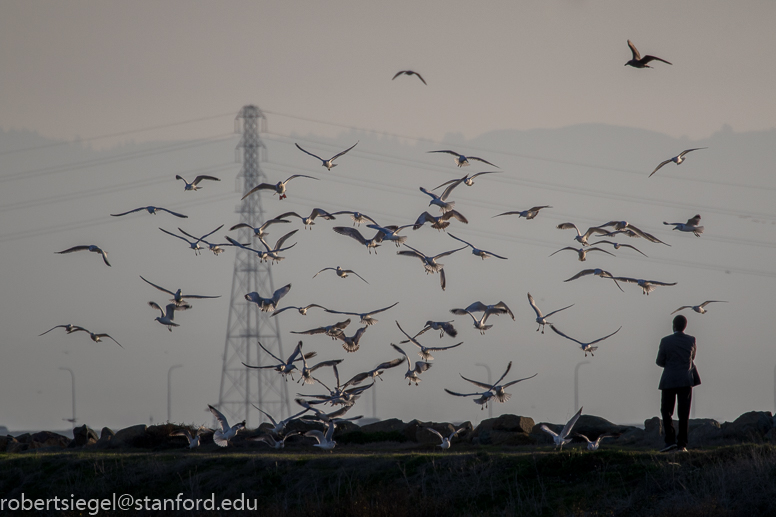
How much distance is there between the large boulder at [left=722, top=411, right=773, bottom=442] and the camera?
2503cm

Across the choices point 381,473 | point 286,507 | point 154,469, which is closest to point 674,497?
point 381,473

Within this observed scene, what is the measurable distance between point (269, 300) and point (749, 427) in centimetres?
1349

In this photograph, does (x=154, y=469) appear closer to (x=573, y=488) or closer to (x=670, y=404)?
(x=573, y=488)

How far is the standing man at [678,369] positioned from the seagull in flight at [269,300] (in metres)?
11.9

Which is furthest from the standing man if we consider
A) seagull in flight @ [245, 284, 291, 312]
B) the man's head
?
seagull in flight @ [245, 284, 291, 312]

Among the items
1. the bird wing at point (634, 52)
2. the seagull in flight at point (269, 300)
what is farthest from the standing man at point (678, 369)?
the seagull in flight at point (269, 300)

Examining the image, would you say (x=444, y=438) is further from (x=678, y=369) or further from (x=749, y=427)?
(x=678, y=369)

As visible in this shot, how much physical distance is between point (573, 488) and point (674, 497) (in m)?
2.18

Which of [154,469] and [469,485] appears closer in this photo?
[469,485]

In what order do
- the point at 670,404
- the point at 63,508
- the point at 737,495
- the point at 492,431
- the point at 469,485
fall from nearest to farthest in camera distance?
the point at 737,495 < the point at 670,404 < the point at 469,485 < the point at 63,508 < the point at 492,431

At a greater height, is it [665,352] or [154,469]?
[665,352]

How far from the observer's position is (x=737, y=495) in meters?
17.6

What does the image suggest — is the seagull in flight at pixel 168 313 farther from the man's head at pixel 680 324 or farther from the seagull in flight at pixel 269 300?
the man's head at pixel 680 324

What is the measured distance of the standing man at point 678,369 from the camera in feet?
60.8
